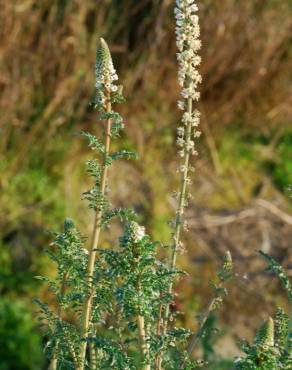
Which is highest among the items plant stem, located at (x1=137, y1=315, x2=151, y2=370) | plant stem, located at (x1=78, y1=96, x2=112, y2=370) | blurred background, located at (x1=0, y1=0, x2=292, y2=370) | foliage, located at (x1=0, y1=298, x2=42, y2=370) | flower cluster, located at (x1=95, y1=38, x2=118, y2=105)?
blurred background, located at (x1=0, y1=0, x2=292, y2=370)

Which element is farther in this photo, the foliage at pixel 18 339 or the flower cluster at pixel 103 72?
the foliage at pixel 18 339

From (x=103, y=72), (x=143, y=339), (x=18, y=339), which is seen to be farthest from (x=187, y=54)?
(x=18, y=339)

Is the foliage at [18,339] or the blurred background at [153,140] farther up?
the blurred background at [153,140]

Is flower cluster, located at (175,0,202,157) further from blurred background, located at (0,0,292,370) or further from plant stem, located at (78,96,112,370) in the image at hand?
blurred background, located at (0,0,292,370)

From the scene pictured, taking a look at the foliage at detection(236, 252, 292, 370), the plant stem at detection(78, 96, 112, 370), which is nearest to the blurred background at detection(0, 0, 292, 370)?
the plant stem at detection(78, 96, 112, 370)

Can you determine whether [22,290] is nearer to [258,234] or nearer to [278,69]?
[258,234]

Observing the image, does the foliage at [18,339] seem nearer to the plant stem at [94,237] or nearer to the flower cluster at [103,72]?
the plant stem at [94,237]

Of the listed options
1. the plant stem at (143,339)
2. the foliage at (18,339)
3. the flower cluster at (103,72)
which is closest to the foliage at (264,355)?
the plant stem at (143,339)

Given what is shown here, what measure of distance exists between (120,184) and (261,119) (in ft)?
3.89

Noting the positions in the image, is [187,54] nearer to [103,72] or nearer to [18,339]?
[103,72]

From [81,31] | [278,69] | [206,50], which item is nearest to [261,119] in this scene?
[278,69]

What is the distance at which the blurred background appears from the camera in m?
4.53

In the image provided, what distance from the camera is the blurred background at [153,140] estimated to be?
4.53 meters

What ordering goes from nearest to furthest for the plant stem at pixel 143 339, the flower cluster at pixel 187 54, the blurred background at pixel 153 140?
the plant stem at pixel 143 339 < the flower cluster at pixel 187 54 < the blurred background at pixel 153 140
